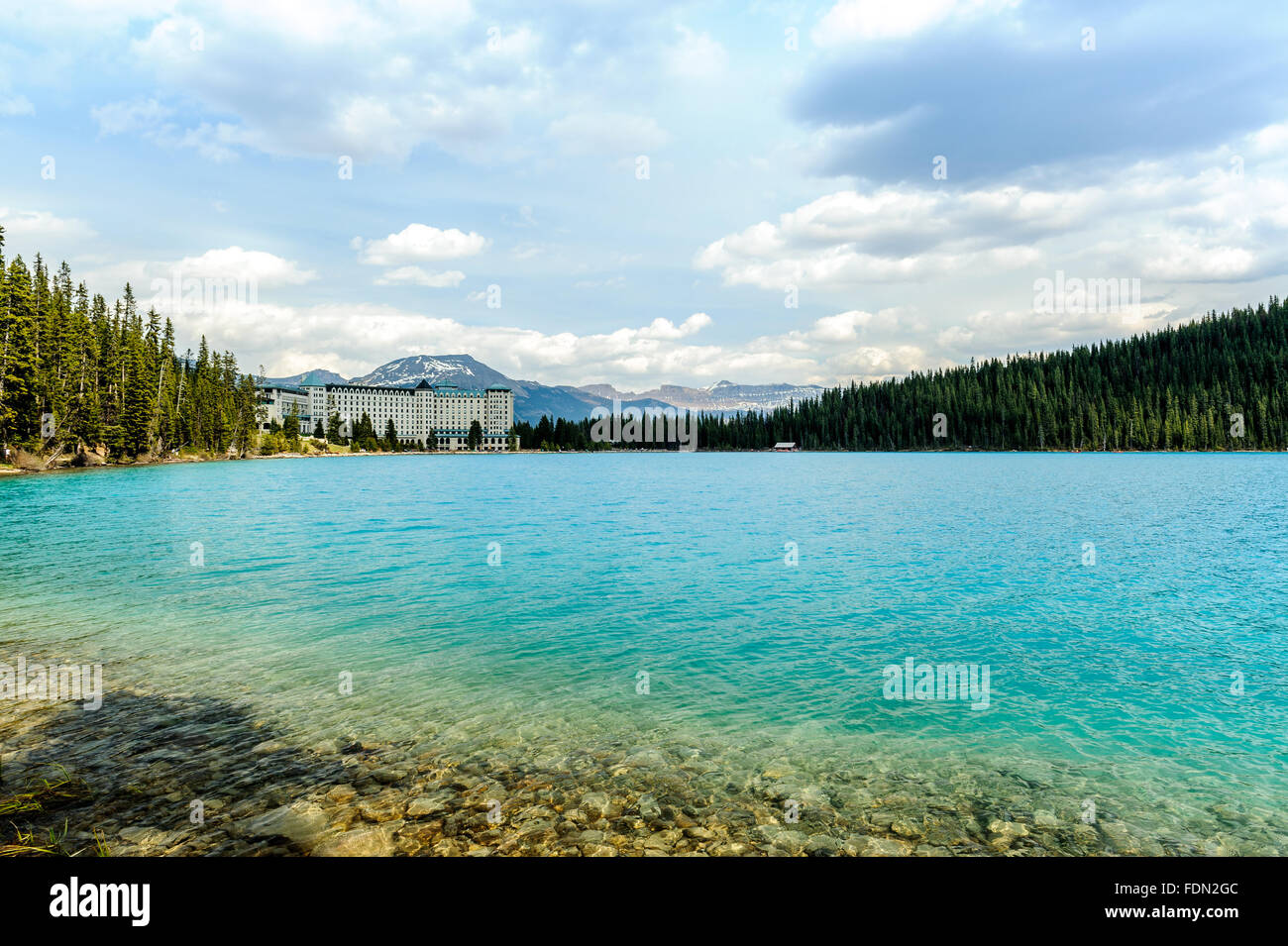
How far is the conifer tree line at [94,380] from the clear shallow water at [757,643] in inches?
2376

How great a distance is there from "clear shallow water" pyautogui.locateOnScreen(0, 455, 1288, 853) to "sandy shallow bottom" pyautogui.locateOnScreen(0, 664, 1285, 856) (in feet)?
0.39

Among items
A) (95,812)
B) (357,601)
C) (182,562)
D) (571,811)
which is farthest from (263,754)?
(182,562)

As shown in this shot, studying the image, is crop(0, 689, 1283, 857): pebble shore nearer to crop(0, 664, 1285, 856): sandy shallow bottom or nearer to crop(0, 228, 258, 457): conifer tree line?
crop(0, 664, 1285, 856): sandy shallow bottom

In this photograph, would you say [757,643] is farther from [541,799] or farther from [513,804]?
[513,804]

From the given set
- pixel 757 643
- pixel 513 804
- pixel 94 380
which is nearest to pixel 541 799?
pixel 513 804

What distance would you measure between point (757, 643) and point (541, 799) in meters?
10.2

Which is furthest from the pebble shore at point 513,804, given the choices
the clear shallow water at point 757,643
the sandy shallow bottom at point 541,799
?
the clear shallow water at point 757,643
